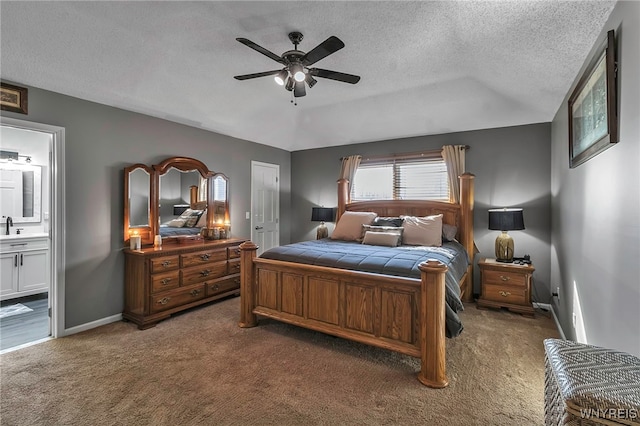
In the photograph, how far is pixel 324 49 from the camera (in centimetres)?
210

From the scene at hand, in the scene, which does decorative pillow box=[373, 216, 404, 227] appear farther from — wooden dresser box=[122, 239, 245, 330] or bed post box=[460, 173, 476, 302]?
wooden dresser box=[122, 239, 245, 330]

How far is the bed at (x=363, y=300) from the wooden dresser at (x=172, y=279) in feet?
2.92

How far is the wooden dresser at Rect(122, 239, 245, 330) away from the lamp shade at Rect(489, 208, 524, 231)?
140 inches

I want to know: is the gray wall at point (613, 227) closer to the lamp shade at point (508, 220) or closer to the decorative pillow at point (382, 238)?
the lamp shade at point (508, 220)

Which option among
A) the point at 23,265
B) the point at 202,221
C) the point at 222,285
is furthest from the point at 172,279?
the point at 23,265

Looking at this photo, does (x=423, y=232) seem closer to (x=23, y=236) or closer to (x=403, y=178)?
(x=403, y=178)

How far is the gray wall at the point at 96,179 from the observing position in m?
3.10

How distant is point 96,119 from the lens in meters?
3.31

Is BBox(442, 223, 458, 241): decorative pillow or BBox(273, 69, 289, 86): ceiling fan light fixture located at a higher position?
BBox(273, 69, 289, 86): ceiling fan light fixture

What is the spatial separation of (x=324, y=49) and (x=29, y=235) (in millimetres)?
4901

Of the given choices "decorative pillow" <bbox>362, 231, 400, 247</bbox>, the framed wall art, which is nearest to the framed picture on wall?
"decorative pillow" <bbox>362, 231, 400, 247</bbox>

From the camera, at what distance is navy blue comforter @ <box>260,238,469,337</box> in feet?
8.10

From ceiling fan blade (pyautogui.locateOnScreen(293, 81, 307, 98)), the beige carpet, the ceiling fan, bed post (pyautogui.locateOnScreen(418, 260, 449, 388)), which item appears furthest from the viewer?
ceiling fan blade (pyautogui.locateOnScreen(293, 81, 307, 98))

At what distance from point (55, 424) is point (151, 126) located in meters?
3.16
